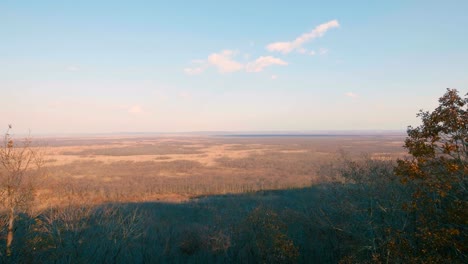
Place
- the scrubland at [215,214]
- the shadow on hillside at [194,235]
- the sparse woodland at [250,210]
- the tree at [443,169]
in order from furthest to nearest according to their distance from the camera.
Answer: the scrubland at [215,214] → the shadow on hillside at [194,235] → the sparse woodland at [250,210] → the tree at [443,169]

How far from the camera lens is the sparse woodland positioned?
1146cm

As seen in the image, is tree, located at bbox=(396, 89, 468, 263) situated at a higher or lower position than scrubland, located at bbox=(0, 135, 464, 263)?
higher

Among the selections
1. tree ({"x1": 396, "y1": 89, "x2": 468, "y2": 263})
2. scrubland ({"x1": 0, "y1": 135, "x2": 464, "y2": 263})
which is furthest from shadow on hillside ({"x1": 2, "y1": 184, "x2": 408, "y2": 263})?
tree ({"x1": 396, "y1": 89, "x2": 468, "y2": 263})

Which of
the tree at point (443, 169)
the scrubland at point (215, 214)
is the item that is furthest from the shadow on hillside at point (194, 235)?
the tree at point (443, 169)

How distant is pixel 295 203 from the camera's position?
5316 cm

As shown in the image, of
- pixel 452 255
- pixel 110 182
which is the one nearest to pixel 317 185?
pixel 110 182

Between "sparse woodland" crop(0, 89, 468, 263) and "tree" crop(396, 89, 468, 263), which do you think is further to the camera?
"sparse woodland" crop(0, 89, 468, 263)

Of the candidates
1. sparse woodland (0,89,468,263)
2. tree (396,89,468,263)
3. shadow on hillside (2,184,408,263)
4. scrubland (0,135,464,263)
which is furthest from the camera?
scrubland (0,135,464,263)

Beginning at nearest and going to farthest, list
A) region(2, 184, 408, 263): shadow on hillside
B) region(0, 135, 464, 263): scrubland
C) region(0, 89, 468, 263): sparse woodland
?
region(0, 89, 468, 263): sparse woodland < region(2, 184, 408, 263): shadow on hillside < region(0, 135, 464, 263): scrubland

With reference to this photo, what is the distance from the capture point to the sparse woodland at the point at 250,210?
11.5 metres

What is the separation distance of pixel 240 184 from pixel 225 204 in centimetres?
Result: 1728

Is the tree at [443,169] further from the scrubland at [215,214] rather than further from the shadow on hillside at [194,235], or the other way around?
the shadow on hillside at [194,235]

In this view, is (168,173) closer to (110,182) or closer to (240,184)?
(110,182)

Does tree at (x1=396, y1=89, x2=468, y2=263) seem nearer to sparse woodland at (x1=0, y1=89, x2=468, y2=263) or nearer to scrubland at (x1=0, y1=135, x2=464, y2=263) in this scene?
sparse woodland at (x1=0, y1=89, x2=468, y2=263)
